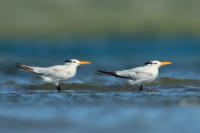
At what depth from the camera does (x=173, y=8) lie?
5406 centimetres

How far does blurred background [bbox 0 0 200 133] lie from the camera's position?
15.4m

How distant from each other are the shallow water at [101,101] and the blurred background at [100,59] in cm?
1

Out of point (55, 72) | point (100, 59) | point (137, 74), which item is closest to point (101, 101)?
point (137, 74)

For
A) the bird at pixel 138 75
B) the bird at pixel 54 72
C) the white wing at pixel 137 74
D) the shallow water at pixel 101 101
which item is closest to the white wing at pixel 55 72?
the bird at pixel 54 72

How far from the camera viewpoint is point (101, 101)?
17781 mm

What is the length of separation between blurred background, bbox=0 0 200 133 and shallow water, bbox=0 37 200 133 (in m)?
0.01

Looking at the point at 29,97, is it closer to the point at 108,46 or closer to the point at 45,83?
the point at 45,83

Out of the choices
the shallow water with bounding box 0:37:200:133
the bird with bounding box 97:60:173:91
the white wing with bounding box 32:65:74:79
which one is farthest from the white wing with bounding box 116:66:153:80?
the white wing with bounding box 32:65:74:79

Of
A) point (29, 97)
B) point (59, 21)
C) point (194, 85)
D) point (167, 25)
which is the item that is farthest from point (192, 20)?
point (29, 97)

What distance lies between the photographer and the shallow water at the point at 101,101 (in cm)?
1480

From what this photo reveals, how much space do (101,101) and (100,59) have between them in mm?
14959

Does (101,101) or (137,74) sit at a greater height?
(137,74)

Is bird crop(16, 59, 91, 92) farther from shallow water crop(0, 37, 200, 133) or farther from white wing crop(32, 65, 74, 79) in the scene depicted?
shallow water crop(0, 37, 200, 133)

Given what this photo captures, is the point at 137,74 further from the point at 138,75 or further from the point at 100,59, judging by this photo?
the point at 100,59
